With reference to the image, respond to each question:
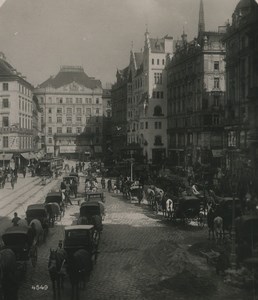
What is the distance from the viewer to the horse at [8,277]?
13.8 m

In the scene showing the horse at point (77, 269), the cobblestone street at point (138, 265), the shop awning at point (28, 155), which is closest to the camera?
the horse at point (77, 269)

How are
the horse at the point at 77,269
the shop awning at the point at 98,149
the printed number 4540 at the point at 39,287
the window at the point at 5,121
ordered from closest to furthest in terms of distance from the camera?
1. the horse at the point at 77,269
2. the printed number 4540 at the point at 39,287
3. the window at the point at 5,121
4. the shop awning at the point at 98,149

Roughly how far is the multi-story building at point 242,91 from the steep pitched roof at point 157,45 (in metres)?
26.0

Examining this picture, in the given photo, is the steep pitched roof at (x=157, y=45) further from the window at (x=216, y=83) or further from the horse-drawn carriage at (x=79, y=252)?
the horse-drawn carriage at (x=79, y=252)

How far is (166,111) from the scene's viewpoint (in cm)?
7944

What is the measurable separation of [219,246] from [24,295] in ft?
31.4

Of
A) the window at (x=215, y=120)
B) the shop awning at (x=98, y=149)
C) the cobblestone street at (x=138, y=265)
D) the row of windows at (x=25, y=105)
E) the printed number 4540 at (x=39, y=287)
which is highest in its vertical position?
the row of windows at (x=25, y=105)

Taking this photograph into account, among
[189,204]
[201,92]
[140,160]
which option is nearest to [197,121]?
[201,92]

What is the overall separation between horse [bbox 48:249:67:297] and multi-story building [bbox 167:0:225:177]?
4244 cm

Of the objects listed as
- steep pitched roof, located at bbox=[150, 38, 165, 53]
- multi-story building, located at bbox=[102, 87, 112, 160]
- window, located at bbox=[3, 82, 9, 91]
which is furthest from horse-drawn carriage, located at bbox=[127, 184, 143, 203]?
multi-story building, located at bbox=[102, 87, 112, 160]

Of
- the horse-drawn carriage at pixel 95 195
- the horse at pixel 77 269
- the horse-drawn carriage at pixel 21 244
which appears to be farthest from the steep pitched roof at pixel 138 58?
the horse at pixel 77 269

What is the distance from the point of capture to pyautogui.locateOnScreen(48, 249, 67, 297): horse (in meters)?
14.6

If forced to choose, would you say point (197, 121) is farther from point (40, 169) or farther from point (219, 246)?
point (219, 246)

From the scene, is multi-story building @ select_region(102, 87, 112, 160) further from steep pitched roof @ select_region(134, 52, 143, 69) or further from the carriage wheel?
the carriage wheel
